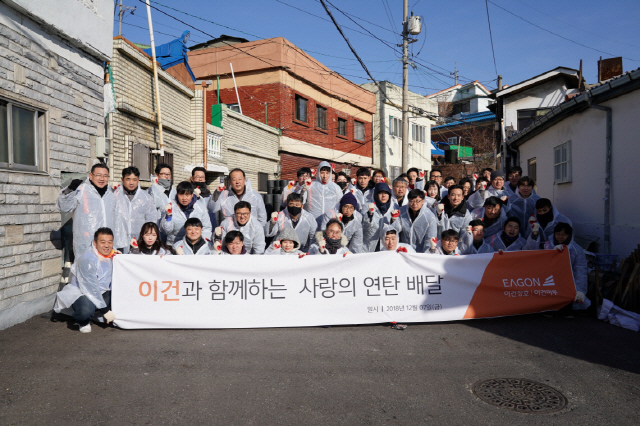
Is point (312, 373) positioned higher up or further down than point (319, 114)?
further down

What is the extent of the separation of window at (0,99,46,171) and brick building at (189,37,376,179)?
→ 490 inches

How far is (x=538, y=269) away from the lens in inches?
228

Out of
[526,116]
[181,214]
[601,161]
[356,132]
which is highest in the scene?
[356,132]

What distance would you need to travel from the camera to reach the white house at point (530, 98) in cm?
1792

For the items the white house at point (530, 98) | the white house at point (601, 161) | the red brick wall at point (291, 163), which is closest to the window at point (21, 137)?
the white house at point (601, 161)

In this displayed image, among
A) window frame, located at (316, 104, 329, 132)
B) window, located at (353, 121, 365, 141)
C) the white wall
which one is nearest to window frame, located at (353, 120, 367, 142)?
window, located at (353, 121, 365, 141)

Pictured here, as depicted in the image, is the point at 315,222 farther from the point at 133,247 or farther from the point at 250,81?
the point at 250,81

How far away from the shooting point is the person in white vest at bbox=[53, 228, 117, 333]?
5188 mm

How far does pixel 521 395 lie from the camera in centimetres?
358

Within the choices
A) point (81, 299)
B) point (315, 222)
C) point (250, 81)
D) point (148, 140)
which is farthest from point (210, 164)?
point (81, 299)

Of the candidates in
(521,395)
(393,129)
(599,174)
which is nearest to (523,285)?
(521,395)

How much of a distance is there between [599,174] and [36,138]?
1019 centimetres

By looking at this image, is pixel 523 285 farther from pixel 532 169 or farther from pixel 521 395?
pixel 532 169

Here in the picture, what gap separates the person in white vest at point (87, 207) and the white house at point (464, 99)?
36295 millimetres
